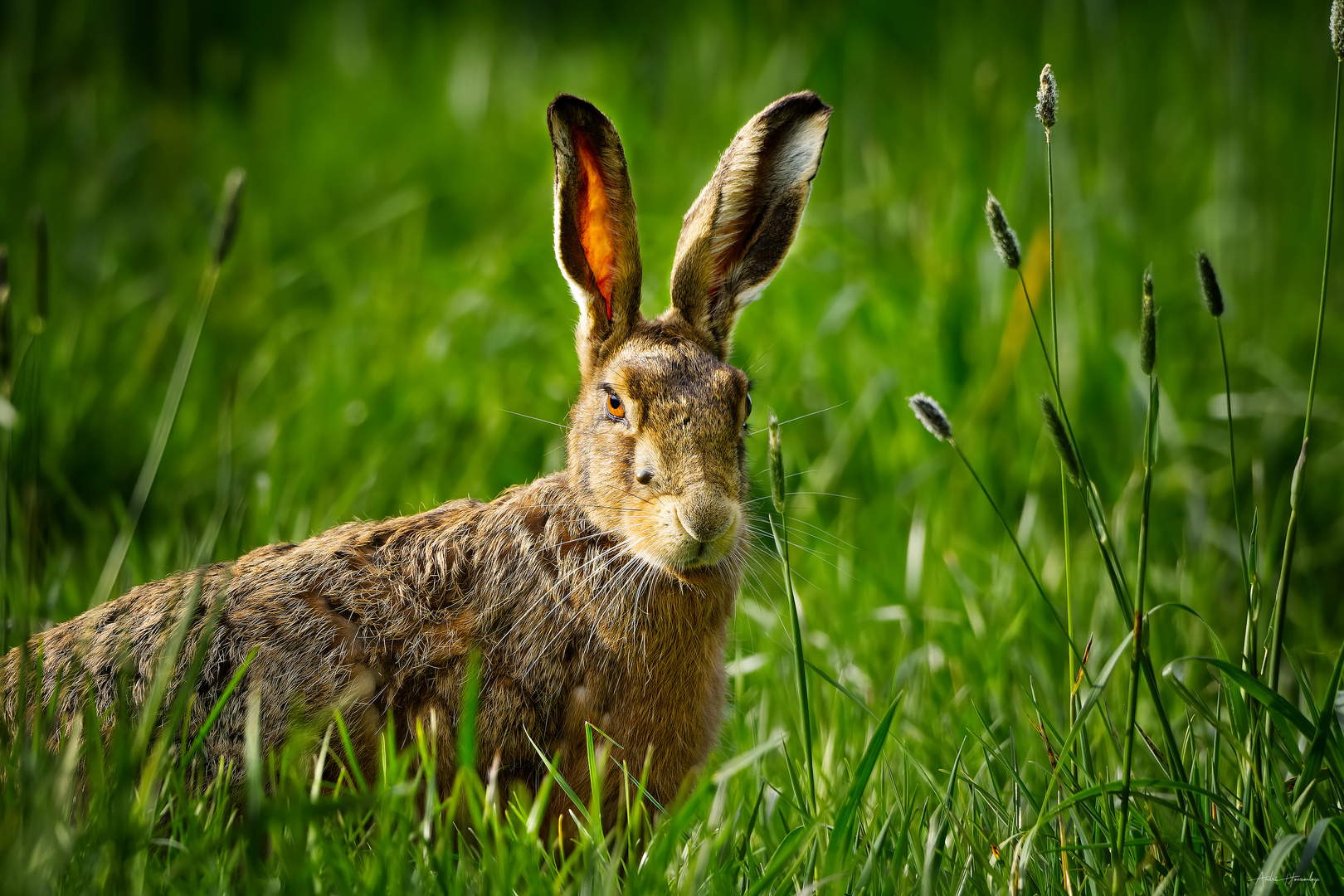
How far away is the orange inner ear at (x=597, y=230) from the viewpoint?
3592 millimetres

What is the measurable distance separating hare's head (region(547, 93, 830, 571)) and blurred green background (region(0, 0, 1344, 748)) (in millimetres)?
605

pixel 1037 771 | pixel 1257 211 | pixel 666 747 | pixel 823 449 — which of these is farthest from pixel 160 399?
pixel 1257 211

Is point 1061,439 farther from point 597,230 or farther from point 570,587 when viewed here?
point 597,230

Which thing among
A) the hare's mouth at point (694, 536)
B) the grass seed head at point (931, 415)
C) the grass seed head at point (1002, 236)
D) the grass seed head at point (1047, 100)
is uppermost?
the grass seed head at point (1047, 100)

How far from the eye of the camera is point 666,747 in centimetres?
320

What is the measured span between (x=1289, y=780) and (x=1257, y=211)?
417 cm

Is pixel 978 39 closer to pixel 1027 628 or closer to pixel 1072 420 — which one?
pixel 1072 420

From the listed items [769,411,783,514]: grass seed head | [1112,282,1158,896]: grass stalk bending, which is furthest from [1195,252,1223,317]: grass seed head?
[769,411,783,514]: grass seed head

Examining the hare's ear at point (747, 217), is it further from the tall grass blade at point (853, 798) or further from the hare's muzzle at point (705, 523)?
the tall grass blade at point (853, 798)

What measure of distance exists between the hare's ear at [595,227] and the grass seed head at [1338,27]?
1.77 meters

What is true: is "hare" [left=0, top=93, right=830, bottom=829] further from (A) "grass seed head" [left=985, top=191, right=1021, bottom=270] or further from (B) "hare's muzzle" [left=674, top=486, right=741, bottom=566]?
(A) "grass seed head" [left=985, top=191, right=1021, bottom=270]

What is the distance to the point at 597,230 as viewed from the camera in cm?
366

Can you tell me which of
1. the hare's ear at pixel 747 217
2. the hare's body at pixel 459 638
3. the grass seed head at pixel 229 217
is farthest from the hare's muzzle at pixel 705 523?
the grass seed head at pixel 229 217

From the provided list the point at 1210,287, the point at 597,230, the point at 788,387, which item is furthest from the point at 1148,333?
the point at 788,387
